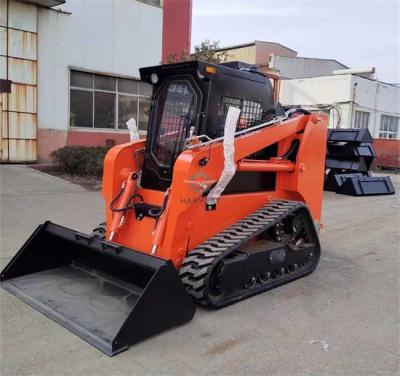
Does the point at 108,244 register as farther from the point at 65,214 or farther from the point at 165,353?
the point at 65,214

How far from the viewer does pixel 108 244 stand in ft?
12.6

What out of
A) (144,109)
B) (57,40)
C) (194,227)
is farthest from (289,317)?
(144,109)

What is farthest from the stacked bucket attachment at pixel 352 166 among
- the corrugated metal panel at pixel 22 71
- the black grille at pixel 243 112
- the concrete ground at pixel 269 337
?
the corrugated metal panel at pixel 22 71

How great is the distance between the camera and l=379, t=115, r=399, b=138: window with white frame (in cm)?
2750

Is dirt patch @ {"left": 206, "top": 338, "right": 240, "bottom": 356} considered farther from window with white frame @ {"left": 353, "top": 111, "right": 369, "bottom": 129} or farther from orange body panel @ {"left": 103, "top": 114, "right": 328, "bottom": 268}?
window with white frame @ {"left": 353, "top": 111, "right": 369, "bottom": 129}

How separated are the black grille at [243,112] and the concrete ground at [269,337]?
1.74 m

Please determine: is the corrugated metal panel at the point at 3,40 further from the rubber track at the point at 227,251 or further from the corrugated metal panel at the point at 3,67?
the rubber track at the point at 227,251

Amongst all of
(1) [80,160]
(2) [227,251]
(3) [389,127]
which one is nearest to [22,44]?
(1) [80,160]

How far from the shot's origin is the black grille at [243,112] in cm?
456

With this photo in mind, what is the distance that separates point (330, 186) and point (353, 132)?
174 centimetres

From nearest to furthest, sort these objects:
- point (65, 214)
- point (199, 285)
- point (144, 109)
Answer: point (199, 285)
point (65, 214)
point (144, 109)

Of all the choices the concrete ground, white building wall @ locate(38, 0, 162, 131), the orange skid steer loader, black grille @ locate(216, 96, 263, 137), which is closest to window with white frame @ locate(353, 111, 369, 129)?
white building wall @ locate(38, 0, 162, 131)

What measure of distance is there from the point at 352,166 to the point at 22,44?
9824mm

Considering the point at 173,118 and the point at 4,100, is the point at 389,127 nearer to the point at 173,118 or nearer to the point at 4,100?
the point at 4,100
